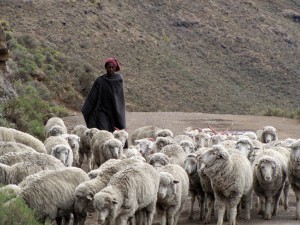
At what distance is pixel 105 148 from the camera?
46.7ft

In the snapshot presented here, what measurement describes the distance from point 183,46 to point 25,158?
1609 inches

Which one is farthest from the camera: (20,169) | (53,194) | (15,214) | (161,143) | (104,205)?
(161,143)

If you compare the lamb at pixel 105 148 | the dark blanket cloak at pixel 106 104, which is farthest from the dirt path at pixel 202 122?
the lamb at pixel 105 148

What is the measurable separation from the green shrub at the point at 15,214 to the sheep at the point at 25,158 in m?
2.48

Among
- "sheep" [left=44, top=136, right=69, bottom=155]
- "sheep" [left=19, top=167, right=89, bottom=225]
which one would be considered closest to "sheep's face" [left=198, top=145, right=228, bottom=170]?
"sheep" [left=19, top=167, right=89, bottom=225]

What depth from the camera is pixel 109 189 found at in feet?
31.7

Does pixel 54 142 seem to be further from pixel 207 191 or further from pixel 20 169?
pixel 207 191

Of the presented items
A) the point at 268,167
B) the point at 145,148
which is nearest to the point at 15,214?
the point at 268,167

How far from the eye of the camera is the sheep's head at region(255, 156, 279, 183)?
39.2 feet

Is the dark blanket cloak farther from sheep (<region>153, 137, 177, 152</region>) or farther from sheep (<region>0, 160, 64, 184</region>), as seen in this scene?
sheep (<region>0, 160, 64, 184</region>)

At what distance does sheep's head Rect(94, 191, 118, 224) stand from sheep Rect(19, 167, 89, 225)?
70cm

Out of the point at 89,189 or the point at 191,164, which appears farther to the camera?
the point at 191,164

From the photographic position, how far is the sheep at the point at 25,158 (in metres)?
11.1

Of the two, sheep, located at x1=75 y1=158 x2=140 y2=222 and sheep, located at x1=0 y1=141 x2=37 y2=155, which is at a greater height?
sheep, located at x1=0 y1=141 x2=37 y2=155
